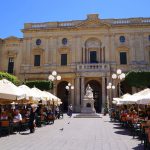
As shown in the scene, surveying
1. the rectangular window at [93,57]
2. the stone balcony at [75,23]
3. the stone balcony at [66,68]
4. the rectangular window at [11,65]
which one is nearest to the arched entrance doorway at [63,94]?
the stone balcony at [66,68]

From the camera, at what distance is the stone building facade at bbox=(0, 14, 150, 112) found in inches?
1467

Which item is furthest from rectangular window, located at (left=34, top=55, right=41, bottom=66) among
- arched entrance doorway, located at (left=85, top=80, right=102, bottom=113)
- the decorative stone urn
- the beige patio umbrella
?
the beige patio umbrella

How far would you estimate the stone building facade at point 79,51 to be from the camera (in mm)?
37250

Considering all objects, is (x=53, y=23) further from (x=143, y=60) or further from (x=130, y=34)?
(x=143, y=60)

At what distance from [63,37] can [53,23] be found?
2864mm

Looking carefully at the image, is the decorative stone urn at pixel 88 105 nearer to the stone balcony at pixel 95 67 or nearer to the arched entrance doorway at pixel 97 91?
the stone balcony at pixel 95 67

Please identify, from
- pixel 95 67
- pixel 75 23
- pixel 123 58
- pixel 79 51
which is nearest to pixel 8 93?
pixel 95 67

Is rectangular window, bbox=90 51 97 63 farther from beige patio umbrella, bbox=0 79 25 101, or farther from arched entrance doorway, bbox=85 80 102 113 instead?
beige patio umbrella, bbox=0 79 25 101

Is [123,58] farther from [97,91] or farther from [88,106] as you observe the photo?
[88,106]

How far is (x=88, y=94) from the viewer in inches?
1158

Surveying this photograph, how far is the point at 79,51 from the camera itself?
3912 centimetres

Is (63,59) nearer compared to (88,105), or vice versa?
(88,105)

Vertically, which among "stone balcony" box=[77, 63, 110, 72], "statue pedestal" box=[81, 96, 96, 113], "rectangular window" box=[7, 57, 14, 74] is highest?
"rectangular window" box=[7, 57, 14, 74]

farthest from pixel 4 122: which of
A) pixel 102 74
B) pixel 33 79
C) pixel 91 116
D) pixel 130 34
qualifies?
pixel 130 34
